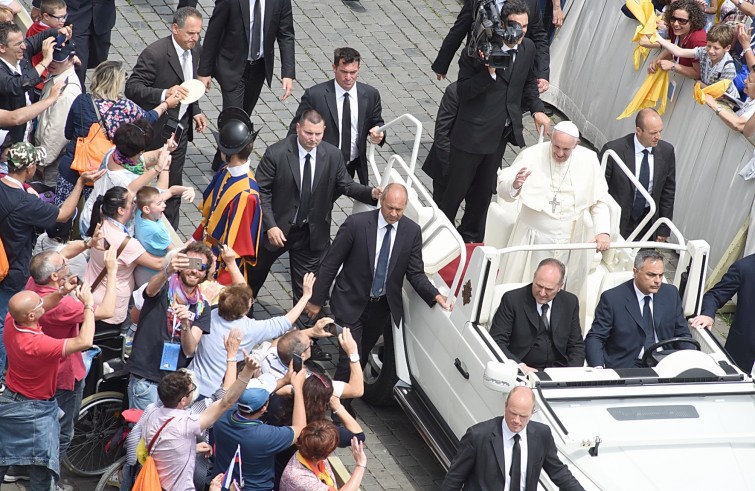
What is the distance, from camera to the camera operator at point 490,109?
488 inches

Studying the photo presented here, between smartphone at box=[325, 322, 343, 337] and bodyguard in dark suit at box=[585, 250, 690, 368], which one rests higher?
bodyguard in dark suit at box=[585, 250, 690, 368]

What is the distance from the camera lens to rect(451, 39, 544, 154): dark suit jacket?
41.3 feet

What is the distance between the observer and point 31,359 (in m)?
8.79

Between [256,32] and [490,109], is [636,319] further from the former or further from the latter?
[256,32]

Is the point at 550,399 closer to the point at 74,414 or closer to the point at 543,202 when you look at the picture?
the point at 543,202

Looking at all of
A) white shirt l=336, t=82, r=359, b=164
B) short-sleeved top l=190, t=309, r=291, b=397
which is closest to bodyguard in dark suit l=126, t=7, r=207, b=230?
white shirt l=336, t=82, r=359, b=164

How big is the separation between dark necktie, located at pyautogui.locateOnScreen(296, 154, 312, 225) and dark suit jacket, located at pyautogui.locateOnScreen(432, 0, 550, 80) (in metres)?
2.91

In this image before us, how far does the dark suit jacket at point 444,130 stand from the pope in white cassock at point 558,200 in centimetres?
199

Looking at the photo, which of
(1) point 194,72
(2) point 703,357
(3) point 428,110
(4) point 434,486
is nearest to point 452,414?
(4) point 434,486

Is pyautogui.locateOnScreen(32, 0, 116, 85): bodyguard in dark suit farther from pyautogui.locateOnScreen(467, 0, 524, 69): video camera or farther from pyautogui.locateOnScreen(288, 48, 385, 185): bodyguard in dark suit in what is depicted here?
pyautogui.locateOnScreen(467, 0, 524, 69): video camera

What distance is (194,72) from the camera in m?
12.9

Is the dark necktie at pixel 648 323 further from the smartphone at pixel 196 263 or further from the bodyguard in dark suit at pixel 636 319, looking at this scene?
the smartphone at pixel 196 263

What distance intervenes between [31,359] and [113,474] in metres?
1.26

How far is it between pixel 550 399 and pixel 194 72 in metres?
5.44
